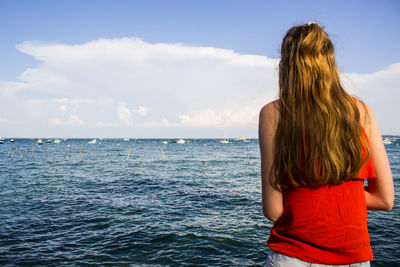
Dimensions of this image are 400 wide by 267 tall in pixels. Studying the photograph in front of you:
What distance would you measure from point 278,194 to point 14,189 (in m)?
27.0

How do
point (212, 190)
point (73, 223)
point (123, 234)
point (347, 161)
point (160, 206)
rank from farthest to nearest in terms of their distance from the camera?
point (212, 190) < point (160, 206) < point (73, 223) < point (123, 234) < point (347, 161)

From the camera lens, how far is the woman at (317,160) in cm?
154

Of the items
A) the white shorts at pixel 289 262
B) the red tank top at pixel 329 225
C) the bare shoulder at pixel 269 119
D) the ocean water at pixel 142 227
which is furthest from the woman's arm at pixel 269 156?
the ocean water at pixel 142 227

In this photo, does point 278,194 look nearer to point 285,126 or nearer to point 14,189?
point 285,126

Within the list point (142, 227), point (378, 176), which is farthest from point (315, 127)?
point (142, 227)

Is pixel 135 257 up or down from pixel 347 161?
down

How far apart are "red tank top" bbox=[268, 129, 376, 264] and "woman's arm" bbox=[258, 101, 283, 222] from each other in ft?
0.34

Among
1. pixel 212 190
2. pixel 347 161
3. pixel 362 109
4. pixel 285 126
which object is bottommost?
pixel 212 190

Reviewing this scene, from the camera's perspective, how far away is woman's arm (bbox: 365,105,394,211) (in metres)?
1.64

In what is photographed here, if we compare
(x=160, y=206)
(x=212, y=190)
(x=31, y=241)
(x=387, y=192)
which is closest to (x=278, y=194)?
(x=387, y=192)

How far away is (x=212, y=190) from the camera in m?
21.7

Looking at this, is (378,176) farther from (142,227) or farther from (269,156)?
(142,227)

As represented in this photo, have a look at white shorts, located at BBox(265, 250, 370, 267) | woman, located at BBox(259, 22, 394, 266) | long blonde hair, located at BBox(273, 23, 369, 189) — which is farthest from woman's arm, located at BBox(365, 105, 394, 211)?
white shorts, located at BBox(265, 250, 370, 267)

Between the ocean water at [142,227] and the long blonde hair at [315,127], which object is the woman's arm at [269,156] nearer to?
the long blonde hair at [315,127]
